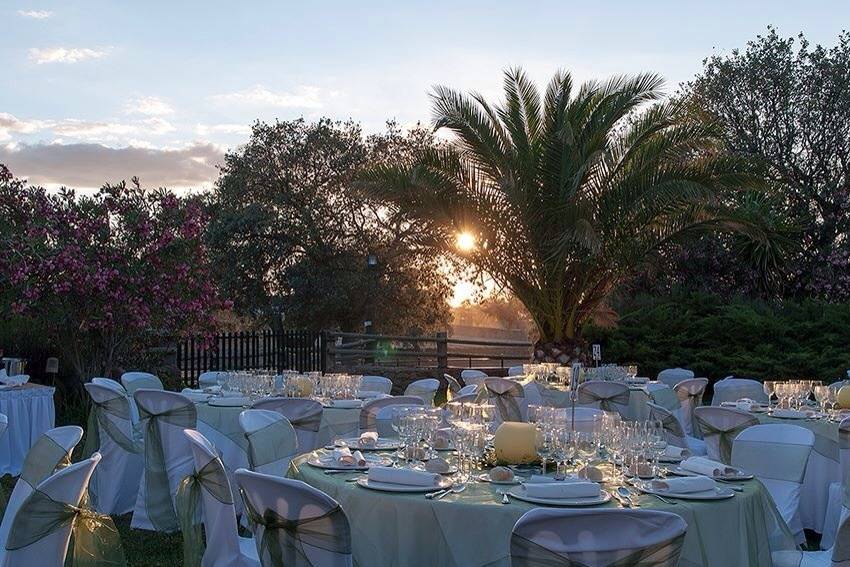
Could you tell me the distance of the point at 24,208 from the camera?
1271 centimetres

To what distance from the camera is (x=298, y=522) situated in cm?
376

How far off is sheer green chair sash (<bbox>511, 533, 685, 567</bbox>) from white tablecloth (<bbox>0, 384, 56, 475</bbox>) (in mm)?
7795

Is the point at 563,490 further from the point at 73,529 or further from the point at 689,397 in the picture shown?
the point at 689,397

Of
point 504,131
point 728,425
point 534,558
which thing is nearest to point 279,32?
point 504,131

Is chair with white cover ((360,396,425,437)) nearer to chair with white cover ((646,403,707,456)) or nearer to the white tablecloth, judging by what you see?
chair with white cover ((646,403,707,456))

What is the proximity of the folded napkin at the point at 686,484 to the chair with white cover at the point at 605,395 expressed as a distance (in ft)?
18.8

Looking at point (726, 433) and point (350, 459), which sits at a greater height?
point (350, 459)

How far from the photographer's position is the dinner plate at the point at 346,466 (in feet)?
15.9

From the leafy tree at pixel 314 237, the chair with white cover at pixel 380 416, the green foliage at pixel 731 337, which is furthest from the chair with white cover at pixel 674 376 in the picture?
the leafy tree at pixel 314 237

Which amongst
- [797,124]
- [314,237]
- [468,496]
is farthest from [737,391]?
[314,237]

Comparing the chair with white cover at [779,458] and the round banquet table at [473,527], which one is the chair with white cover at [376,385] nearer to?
the chair with white cover at [779,458]

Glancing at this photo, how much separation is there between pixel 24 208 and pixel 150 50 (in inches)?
115

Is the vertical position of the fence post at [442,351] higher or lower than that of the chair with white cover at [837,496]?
higher

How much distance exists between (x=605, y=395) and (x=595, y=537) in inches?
276
